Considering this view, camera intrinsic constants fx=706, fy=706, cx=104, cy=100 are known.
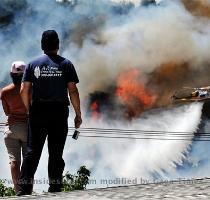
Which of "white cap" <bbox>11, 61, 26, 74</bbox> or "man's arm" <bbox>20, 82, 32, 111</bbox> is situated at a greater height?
"white cap" <bbox>11, 61, 26, 74</bbox>

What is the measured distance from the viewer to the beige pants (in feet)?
18.4

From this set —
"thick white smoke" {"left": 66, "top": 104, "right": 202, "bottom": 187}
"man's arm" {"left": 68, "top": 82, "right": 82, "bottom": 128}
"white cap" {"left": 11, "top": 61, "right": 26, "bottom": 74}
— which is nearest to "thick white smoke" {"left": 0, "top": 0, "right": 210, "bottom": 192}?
"thick white smoke" {"left": 66, "top": 104, "right": 202, "bottom": 187}

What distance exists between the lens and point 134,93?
38.6 ft

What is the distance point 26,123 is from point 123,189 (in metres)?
1.44

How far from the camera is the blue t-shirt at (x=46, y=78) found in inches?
195

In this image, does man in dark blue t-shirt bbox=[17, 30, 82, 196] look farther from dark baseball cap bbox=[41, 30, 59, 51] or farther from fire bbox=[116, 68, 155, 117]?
fire bbox=[116, 68, 155, 117]

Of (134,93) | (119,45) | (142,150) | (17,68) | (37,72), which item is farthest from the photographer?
(142,150)

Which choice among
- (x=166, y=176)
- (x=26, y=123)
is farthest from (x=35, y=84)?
(x=166, y=176)

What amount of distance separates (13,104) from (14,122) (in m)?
0.14

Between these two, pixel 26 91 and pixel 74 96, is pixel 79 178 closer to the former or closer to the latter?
pixel 74 96

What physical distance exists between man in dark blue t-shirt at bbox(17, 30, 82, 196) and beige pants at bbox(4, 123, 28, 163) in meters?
0.63

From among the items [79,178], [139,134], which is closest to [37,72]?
[139,134]

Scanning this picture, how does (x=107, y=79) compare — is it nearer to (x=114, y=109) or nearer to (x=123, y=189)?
(x=114, y=109)

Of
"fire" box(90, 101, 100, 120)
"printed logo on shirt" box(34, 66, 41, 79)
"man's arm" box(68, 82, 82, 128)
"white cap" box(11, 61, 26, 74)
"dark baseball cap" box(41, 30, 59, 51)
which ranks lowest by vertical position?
"man's arm" box(68, 82, 82, 128)
